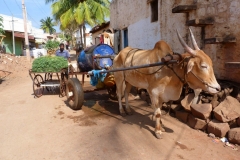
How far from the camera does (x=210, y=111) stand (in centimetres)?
402

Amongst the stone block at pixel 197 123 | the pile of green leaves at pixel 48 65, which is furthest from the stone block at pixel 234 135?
the pile of green leaves at pixel 48 65

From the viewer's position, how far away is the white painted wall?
718 centimetres

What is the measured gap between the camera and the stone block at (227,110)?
3.74 metres

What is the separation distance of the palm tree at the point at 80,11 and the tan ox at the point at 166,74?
1332cm

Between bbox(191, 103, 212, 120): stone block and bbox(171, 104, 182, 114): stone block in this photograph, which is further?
bbox(171, 104, 182, 114): stone block

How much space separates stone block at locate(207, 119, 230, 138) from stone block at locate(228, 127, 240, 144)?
10cm

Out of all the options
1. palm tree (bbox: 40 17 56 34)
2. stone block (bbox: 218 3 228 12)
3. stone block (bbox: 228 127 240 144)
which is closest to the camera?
stone block (bbox: 228 127 240 144)

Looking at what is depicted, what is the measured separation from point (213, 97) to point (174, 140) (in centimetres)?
130

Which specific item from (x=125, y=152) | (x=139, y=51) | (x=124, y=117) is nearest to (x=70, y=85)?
(x=124, y=117)

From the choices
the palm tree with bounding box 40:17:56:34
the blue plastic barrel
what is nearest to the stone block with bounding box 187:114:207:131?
the blue plastic barrel

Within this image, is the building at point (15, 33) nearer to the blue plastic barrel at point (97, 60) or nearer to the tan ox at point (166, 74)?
the blue plastic barrel at point (97, 60)

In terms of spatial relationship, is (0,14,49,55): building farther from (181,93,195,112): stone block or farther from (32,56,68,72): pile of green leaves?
(181,93,195,112): stone block

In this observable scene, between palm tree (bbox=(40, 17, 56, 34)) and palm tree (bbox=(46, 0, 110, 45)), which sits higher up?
palm tree (bbox=(40, 17, 56, 34))

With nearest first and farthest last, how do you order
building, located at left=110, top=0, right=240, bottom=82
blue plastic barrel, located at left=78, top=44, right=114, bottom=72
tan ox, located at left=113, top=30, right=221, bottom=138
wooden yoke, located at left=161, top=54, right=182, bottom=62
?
tan ox, located at left=113, top=30, right=221, bottom=138, wooden yoke, located at left=161, top=54, right=182, bottom=62, building, located at left=110, top=0, right=240, bottom=82, blue plastic barrel, located at left=78, top=44, right=114, bottom=72
